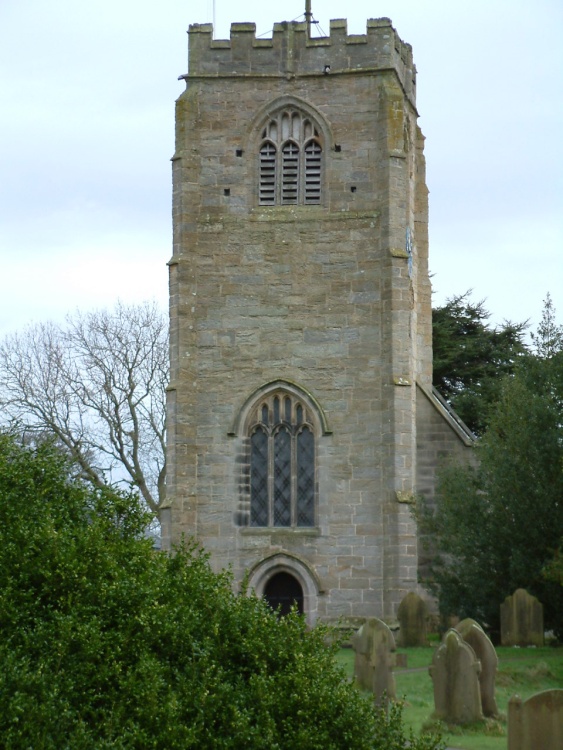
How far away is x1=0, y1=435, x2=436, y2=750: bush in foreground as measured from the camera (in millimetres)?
11766

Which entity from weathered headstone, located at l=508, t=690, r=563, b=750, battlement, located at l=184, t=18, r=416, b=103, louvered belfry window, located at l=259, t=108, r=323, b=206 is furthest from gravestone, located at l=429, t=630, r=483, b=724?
battlement, located at l=184, t=18, r=416, b=103

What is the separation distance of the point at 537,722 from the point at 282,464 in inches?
575

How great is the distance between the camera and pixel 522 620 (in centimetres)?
2362

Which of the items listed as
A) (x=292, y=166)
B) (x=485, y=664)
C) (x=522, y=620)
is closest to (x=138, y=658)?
(x=485, y=664)

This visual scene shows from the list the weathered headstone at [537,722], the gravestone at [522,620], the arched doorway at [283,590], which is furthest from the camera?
the arched doorway at [283,590]

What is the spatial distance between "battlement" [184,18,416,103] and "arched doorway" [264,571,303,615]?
10919mm

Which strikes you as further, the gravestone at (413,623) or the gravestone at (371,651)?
the gravestone at (413,623)

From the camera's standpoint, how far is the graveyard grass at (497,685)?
16203mm

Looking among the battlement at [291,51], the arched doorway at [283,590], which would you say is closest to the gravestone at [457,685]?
the arched doorway at [283,590]

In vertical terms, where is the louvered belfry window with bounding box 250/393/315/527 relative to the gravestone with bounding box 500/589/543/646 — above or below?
above

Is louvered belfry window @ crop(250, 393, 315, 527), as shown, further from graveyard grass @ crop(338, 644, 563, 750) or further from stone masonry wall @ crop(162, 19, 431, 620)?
graveyard grass @ crop(338, 644, 563, 750)

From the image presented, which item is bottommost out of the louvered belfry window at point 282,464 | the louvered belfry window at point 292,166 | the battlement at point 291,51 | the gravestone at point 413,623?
the gravestone at point 413,623

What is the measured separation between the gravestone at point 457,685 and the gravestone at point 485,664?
0.27m

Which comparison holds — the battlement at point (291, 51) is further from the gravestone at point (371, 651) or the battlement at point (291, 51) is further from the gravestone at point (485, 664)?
the gravestone at point (485, 664)
